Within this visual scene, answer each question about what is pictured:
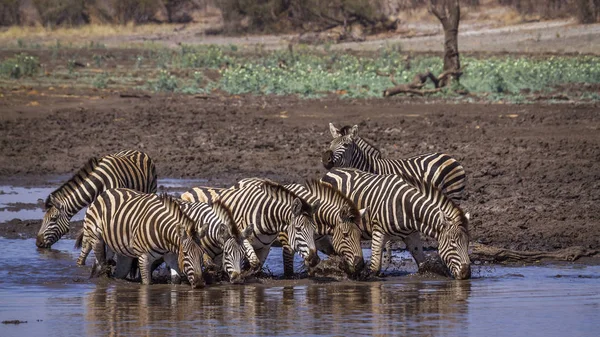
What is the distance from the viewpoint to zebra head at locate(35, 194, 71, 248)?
39.0ft

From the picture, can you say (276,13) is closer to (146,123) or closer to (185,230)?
(146,123)

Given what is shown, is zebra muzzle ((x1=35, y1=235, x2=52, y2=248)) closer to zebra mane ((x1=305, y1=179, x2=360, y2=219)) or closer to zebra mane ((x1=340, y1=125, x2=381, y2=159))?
zebra mane ((x1=305, y1=179, x2=360, y2=219))

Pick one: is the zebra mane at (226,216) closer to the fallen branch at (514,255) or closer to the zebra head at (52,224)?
the zebra head at (52,224)

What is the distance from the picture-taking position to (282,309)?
29.7 feet

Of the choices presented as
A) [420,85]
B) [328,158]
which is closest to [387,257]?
[328,158]

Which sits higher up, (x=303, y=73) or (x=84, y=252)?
(x=303, y=73)

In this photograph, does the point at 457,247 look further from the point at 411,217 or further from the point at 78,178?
the point at 78,178

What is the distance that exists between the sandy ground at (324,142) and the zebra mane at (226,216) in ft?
11.7

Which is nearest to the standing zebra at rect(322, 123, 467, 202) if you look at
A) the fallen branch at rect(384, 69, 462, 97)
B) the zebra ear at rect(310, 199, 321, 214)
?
the zebra ear at rect(310, 199, 321, 214)

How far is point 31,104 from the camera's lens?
77.4 ft

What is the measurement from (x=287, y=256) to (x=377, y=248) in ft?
2.68

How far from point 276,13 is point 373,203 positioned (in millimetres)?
42863

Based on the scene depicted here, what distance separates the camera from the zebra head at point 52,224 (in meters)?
11.9

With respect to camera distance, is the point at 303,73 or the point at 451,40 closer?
the point at 451,40
